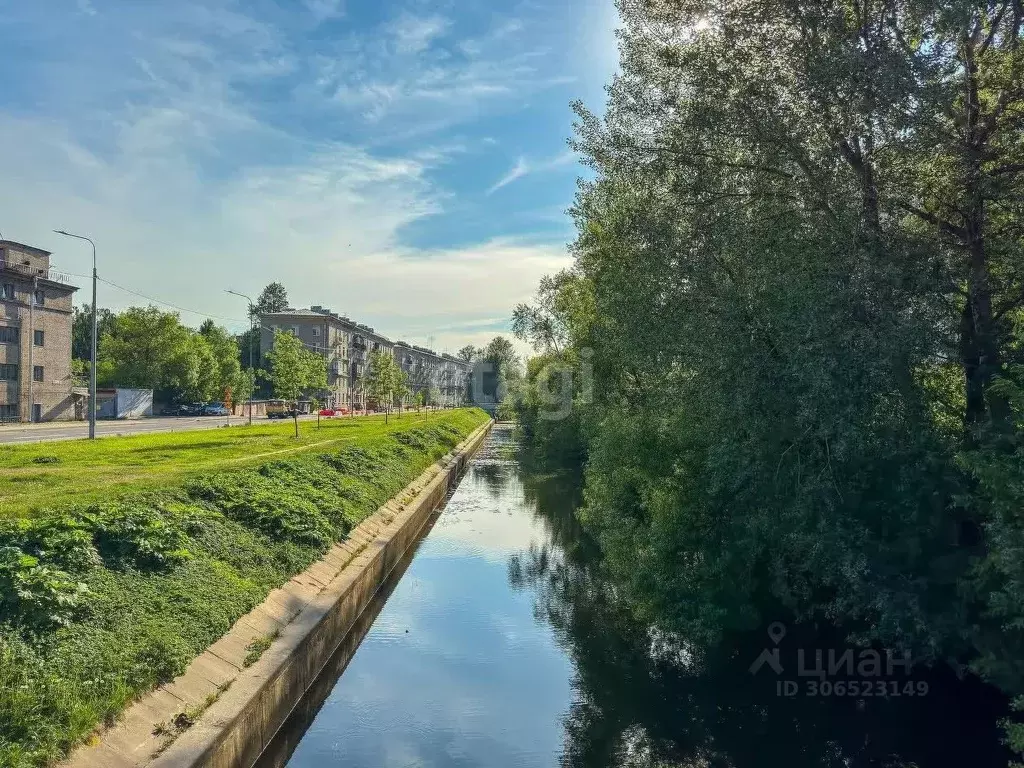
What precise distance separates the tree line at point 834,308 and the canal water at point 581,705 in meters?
0.95

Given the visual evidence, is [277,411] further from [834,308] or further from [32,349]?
[834,308]

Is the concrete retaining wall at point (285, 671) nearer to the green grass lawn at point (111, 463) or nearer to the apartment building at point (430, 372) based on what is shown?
the green grass lawn at point (111, 463)

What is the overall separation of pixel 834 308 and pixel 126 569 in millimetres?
9608

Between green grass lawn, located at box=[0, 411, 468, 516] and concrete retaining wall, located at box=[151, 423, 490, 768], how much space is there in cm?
382

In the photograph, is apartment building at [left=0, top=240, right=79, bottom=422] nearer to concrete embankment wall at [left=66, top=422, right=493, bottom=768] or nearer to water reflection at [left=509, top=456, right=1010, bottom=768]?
concrete embankment wall at [left=66, top=422, right=493, bottom=768]

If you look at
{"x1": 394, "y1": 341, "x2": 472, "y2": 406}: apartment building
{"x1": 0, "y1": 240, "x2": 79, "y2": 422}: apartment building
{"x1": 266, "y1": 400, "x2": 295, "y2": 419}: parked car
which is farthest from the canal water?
{"x1": 394, "y1": 341, "x2": 472, "y2": 406}: apartment building

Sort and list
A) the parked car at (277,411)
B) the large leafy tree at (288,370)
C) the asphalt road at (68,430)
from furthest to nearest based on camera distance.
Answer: the parked car at (277,411)
the large leafy tree at (288,370)
the asphalt road at (68,430)

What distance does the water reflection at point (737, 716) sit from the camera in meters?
9.82

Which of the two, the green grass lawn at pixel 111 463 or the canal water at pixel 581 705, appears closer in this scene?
the canal water at pixel 581 705

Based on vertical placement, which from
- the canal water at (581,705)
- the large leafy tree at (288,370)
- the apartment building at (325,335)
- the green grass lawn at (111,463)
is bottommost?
the canal water at (581,705)

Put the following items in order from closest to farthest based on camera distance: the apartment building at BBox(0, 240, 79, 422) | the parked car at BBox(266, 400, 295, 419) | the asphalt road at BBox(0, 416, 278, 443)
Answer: the asphalt road at BBox(0, 416, 278, 443)
the apartment building at BBox(0, 240, 79, 422)
the parked car at BBox(266, 400, 295, 419)

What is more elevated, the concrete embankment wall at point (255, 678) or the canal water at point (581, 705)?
the concrete embankment wall at point (255, 678)

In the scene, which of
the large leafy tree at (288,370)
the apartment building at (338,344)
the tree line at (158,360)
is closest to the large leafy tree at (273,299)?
the apartment building at (338,344)

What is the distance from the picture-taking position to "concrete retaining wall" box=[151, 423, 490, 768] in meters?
7.54
